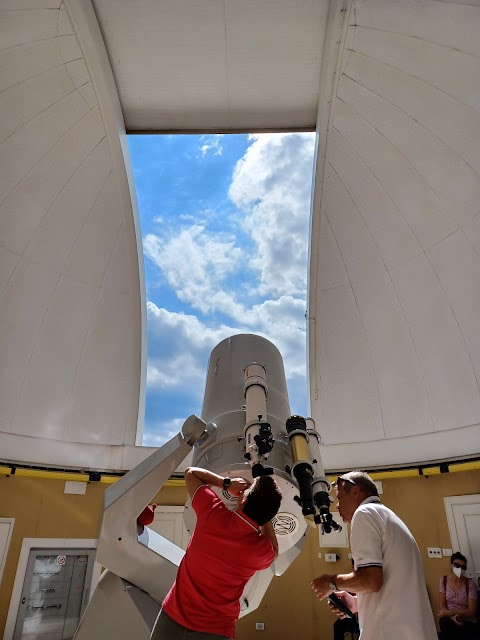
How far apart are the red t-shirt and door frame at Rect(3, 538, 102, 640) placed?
500 centimetres

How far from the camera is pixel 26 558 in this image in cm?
691

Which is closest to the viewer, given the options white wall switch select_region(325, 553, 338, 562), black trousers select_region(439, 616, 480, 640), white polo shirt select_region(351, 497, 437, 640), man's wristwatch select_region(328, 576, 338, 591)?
white polo shirt select_region(351, 497, 437, 640)

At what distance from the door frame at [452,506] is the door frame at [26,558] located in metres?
5.35

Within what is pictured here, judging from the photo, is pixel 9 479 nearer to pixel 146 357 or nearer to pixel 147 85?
pixel 146 357

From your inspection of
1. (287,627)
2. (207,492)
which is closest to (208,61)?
(207,492)

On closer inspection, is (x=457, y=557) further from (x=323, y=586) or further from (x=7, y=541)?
(x=7, y=541)

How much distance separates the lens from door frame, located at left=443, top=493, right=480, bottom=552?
6629 millimetres

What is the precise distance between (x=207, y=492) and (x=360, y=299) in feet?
20.9

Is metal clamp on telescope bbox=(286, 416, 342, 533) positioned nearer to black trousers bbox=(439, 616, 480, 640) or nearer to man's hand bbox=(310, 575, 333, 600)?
man's hand bbox=(310, 575, 333, 600)

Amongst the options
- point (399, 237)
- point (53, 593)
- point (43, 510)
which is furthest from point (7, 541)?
point (399, 237)

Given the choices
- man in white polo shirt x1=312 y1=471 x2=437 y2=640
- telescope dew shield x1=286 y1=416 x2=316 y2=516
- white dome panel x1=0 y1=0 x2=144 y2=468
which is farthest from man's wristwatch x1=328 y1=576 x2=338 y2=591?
white dome panel x1=0 y1=0 x2=144 y2=468

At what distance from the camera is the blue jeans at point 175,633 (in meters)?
1.97

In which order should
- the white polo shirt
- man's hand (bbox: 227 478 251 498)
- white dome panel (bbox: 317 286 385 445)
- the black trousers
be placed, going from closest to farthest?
the white polo shirt < man's hand (bbox: 227 478 251 498) < the black trousers < white dome panel (bbox: 317 286 385 445)

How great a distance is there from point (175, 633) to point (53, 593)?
647cm
